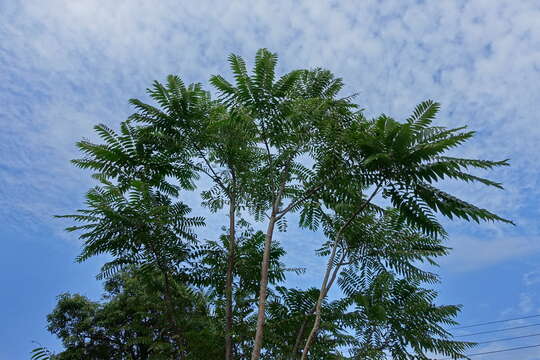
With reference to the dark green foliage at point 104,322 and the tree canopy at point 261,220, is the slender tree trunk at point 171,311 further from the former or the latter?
the dark green foliage at point 104,322

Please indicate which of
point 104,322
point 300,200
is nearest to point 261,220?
point 300,200

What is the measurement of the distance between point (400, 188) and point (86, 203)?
3674 mm

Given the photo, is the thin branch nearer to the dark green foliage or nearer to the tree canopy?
the tree canopy

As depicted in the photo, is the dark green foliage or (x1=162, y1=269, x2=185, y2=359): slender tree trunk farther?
the dark green foliage

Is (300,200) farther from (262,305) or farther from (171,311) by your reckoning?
(171,311)

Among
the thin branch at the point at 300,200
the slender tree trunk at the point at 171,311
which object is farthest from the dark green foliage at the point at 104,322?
the thin branch at the point at 300,200

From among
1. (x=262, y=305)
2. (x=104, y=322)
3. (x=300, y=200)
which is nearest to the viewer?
(x=262, y=305)

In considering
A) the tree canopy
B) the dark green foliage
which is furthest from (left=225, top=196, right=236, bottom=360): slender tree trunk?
the dark green foliage

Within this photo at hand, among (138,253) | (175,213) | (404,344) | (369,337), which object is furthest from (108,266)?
(404,344)

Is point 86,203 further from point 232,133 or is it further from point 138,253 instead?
point 232,133

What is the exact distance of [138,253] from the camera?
6.21 m

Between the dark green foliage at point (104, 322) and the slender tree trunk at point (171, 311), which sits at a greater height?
the dark green foliage at point (104, 322)

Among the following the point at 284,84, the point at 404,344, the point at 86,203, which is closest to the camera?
the point at 86,203

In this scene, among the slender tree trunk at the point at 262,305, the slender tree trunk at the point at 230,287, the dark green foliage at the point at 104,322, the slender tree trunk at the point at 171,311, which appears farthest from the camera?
the dark green foliage at the point at 104,322
